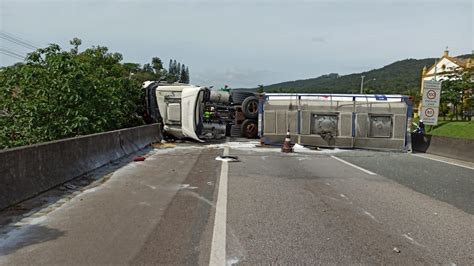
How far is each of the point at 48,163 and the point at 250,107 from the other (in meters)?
16.6

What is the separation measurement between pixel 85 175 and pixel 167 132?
10878 millimetres

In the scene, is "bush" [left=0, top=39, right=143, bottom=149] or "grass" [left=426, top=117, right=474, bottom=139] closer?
"bush" [left=0, top=39, right=143, bottom=149]

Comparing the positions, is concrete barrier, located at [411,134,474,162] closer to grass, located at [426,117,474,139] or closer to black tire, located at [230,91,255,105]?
black tire, located at [230,91,255,105]

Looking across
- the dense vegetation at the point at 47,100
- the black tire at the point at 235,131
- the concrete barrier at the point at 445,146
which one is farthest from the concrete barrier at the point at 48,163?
the concrete barrier at the point at 445,146

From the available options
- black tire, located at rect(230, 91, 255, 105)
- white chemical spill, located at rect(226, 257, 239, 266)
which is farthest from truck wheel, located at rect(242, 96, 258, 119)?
white chemical spill, located at rect(226, 257, 239, 266)

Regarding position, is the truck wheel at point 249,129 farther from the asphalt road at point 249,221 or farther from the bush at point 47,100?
the asphalt road at point 249,221

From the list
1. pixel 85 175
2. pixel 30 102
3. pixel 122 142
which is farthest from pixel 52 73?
pixel 85 175

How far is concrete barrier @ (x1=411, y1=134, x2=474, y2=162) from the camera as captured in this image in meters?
15.2

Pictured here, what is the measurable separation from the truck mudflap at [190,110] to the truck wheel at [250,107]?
178 inches

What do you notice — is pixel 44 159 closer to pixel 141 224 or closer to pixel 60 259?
pixel 141 224

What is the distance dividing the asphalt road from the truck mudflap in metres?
8.38

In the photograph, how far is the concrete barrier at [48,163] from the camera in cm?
666

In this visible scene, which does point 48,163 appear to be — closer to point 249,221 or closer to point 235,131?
point 249,221

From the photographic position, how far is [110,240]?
517cm
